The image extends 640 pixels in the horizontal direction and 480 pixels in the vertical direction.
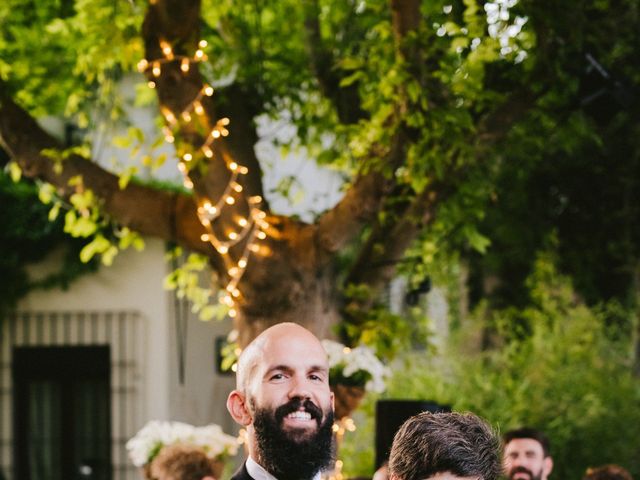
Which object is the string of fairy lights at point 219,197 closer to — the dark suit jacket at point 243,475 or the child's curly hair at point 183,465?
the child's curly hair at point 183,465

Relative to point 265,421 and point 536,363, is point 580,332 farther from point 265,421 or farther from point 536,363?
point 265,421

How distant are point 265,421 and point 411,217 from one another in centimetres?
417

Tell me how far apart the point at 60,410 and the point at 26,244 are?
5.13 feet

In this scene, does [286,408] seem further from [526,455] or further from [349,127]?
[349,127]

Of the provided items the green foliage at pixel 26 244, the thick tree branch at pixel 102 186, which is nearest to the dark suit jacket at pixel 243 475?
the thick tree branch at pixel 102 186

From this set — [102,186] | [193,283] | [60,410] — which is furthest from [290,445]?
[60,410]

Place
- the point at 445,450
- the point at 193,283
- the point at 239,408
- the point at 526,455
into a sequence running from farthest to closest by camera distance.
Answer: the point at 193,283, the point at 526,455, the point at 239,408, the point at 445,450

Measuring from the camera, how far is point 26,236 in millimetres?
11109

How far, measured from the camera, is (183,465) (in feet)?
17.5

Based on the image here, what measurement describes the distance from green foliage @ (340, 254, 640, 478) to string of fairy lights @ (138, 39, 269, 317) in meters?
3.24

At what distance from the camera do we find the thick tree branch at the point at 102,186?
6.70 m

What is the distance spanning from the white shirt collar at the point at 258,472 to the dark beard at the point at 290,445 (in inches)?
0.5

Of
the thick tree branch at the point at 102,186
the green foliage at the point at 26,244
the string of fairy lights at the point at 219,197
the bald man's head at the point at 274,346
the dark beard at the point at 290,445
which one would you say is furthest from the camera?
the green foliage at the point at 26,244

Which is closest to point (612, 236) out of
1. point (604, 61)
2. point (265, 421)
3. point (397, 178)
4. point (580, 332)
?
point (580, 332)
